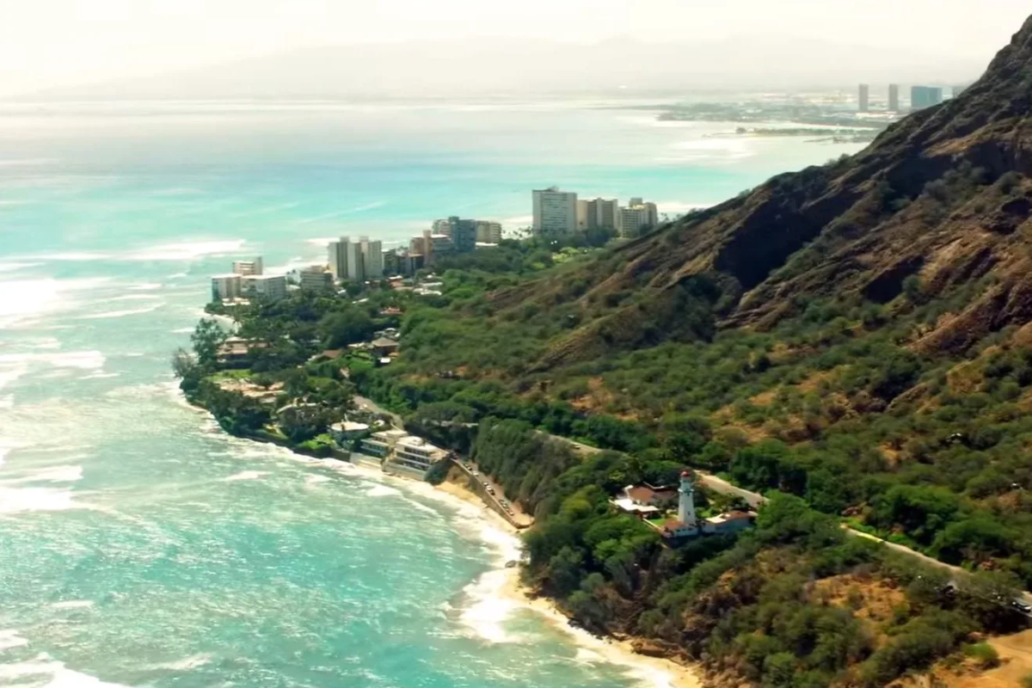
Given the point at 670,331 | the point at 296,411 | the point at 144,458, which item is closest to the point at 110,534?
the point at 144,458

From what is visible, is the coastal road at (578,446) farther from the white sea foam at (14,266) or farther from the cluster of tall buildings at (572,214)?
the white sea foam at (14,266)

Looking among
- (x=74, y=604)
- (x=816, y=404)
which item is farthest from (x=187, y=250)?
(x=74, y=604)

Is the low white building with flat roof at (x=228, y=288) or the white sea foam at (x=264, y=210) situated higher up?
the low white building with flat roof at (x=228, y=288)

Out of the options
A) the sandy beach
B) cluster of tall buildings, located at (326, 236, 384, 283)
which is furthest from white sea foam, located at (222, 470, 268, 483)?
cluster of tall buildings, located at (326, 236, 384, 283)

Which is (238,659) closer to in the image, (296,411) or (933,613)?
(933,613)

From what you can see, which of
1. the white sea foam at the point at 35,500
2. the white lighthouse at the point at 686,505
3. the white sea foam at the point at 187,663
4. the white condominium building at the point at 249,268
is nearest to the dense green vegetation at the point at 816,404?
the white lighthouse at the point at 686,505

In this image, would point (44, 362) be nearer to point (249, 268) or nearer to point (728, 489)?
point (249, 268)
